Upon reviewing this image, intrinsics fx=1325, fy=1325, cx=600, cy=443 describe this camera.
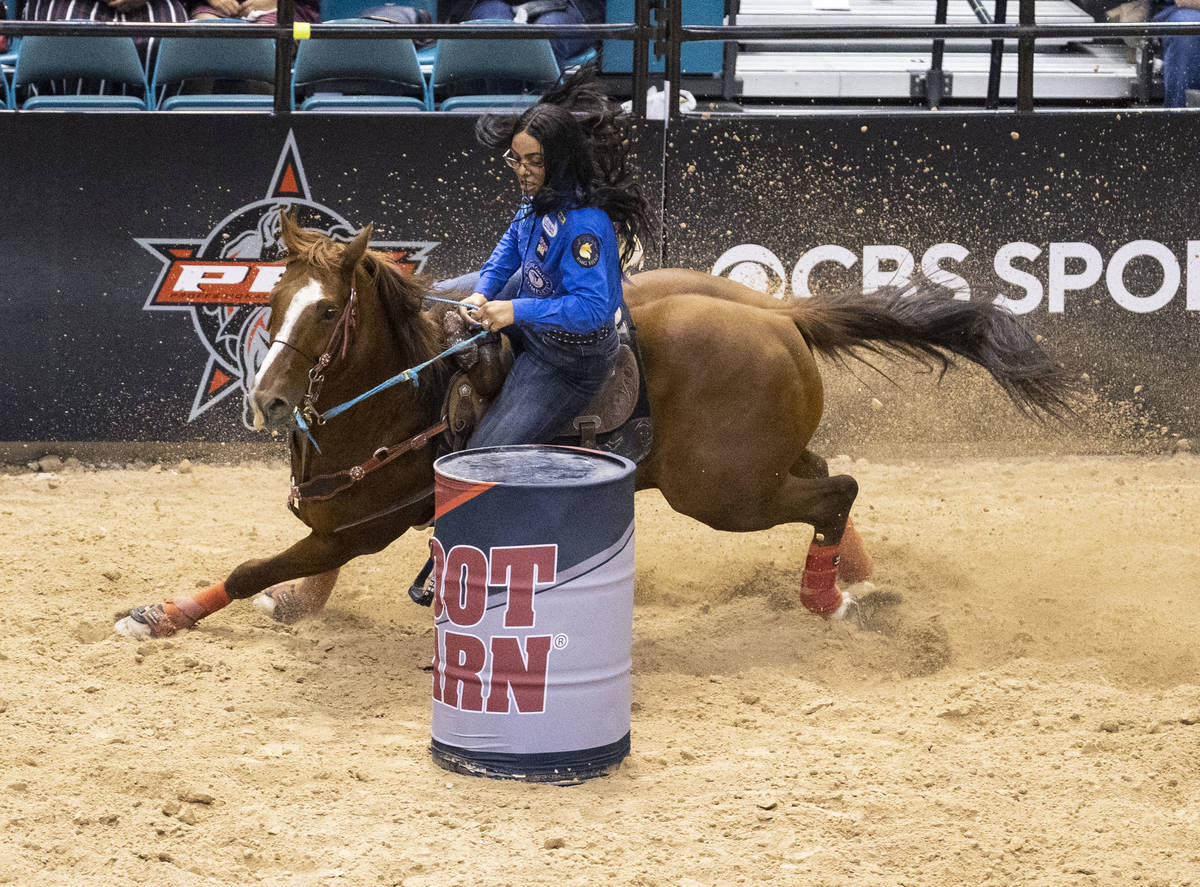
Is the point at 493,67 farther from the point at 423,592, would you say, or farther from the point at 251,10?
the point at 423,592

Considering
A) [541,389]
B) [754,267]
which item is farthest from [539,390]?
[754,267]

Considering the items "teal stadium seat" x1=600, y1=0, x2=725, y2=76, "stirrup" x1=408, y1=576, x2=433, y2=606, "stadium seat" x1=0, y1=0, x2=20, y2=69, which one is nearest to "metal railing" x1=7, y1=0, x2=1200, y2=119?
"teal stadium seat" x1=600, y1=0, x2=725, y2=76

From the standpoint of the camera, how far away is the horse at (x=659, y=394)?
4457 millimetres

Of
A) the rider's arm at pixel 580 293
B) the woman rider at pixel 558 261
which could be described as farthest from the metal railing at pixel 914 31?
the rider's arm at pixel 580 293

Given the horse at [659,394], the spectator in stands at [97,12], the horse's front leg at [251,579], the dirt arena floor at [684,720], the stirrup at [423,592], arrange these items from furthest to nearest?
the spectator in stands at [97,12]
the stirrup at [423,592]
the horse's front leg at [251,579]
the horse at [659,394]
the dirt arena floor at [684,720]

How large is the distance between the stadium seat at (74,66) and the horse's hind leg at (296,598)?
11.9ft

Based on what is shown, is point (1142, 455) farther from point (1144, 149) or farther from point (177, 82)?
point (177, 82)

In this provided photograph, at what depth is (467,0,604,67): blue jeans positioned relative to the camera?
7.82 metres

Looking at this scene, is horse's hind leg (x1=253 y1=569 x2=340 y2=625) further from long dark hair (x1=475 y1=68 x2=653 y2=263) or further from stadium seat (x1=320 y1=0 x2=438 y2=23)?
stadium seat (x1=320 y1=0 x2=438 y2=23)

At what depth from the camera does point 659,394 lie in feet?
16.4

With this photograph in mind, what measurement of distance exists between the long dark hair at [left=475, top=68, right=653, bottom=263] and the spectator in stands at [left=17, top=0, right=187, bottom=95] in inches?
150

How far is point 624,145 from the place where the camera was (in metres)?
4.70

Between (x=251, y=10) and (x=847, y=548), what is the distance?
4.98 m

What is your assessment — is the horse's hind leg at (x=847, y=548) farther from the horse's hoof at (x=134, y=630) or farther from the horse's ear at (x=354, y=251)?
the horse's hoof at (x=134, y=630)
